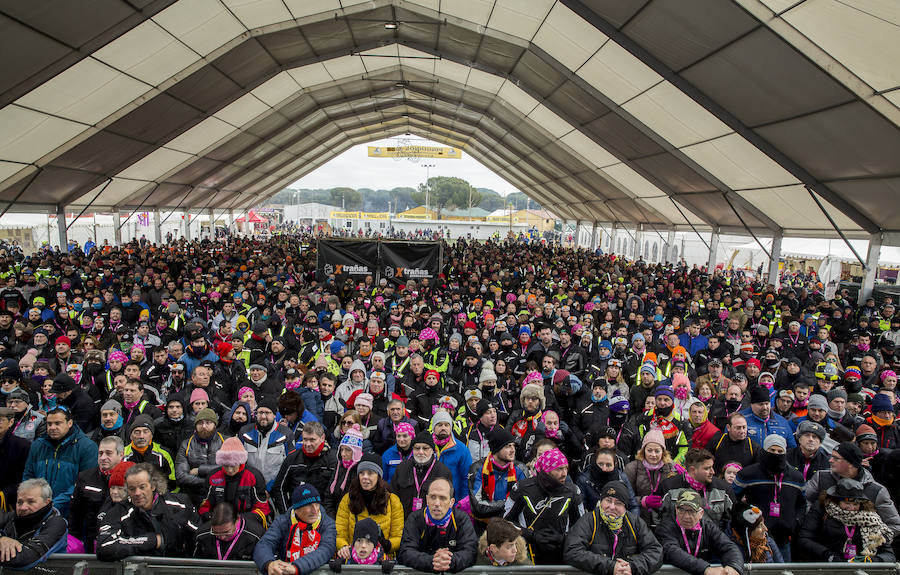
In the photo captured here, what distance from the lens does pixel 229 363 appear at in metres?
7.16

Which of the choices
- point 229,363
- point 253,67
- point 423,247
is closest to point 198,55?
point 253,67

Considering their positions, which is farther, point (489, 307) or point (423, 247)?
point (423, 247)

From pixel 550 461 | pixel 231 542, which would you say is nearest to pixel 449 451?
pixel 550 461

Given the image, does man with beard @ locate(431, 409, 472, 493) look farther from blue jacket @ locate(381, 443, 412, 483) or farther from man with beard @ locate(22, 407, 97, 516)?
man with beard @ locate(22, 407, 97, 516)

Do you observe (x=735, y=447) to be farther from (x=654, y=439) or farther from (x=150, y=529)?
(x=150, y=529)

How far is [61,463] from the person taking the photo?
421cm

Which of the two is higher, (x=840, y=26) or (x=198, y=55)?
(x=198, y=55)

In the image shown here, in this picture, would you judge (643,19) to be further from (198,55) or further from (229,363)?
(198,55)

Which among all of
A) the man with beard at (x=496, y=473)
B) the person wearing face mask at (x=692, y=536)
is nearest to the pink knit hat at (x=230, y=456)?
the man with beard at (x=496, y=473)

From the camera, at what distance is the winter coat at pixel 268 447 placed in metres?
4.64

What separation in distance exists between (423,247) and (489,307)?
4909mm

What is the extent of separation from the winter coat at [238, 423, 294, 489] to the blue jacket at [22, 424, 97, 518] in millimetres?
1243

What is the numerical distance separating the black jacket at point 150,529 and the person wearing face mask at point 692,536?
328cm

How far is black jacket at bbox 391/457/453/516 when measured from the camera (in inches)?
160
